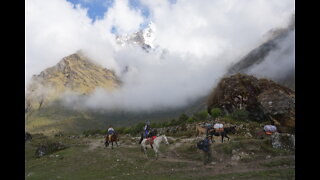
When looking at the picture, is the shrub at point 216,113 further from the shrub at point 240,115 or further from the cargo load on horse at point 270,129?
the cargo load on horse at point 270,129

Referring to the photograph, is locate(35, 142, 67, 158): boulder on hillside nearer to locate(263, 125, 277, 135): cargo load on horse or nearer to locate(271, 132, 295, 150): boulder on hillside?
locate(263, 125, 277, 135): cargo load on horse

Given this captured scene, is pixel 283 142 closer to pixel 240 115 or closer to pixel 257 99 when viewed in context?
pixel 257 99

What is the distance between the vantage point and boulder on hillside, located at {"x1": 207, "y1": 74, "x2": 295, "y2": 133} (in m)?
40.0

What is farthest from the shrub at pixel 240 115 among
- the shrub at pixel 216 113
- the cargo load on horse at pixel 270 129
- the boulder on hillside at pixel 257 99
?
the cargo load on horse at pixel 270 129

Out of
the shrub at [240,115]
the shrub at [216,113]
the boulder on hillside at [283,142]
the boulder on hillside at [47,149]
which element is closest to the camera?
the boulder on hillside at [283,142]

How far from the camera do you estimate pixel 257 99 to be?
46.9 m

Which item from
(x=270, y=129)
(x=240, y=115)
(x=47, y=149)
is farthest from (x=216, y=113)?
(x=47, y=149)

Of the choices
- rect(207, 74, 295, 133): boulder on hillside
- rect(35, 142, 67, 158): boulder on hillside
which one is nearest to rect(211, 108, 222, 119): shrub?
rect(207, 74, 295, 133): boulder on hillside

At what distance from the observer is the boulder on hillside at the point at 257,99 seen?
40000 millimetres
